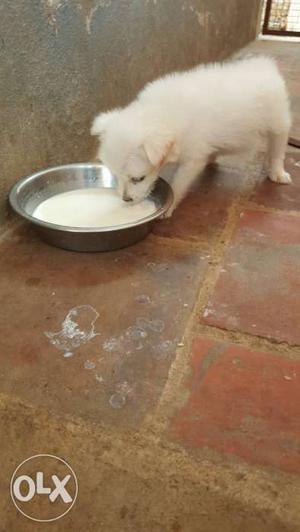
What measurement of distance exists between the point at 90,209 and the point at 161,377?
0.78 metres

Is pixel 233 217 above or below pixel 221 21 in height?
below

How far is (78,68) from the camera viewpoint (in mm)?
1919

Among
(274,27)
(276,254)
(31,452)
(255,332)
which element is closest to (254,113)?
(276,254)

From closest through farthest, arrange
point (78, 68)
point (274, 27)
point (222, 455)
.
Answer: point (222, 455) → point (78, 68) → point (274, 27)

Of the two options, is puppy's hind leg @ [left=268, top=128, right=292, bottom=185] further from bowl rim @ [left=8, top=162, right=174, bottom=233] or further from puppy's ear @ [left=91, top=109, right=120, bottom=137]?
puppy's ear @ [left=91, top=109, right=120, bottom=137]

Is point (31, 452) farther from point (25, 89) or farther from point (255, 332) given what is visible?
point (25, 89)

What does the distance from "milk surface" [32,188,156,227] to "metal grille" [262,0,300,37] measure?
4.17 m

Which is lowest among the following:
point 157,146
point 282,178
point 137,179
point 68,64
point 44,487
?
point 44,487

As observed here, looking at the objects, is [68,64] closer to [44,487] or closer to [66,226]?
[66,226]

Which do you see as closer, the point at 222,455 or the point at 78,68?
the point at 222,455

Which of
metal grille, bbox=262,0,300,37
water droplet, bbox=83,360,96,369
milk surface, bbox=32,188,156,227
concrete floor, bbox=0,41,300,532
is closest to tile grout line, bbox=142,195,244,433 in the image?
concrete floor, bbox=0,41,300,532

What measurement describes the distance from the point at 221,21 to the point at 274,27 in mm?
1700

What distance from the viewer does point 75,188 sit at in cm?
184

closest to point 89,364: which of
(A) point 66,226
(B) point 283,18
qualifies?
(A) point 66,226
